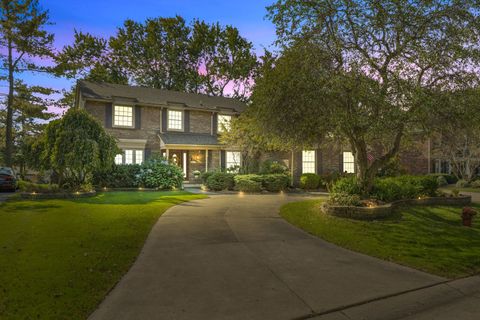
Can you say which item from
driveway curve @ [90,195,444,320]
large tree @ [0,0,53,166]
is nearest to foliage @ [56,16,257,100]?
large tree @ [0,0,53,166]

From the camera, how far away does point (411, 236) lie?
8359mm

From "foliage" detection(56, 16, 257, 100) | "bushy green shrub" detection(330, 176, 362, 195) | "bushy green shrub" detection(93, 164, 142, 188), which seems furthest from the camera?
"foliage" detection(56, 16, 257, 100)

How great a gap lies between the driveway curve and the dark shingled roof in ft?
46.6

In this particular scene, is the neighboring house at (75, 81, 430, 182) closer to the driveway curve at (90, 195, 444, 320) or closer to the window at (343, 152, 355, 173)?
the window at (343, 152, 355, 173)

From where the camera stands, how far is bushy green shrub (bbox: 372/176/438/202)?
12.5m

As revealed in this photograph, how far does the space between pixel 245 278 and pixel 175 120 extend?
19.9 meters

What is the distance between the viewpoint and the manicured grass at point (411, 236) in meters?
6.18

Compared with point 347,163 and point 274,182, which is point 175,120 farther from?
point 347,163

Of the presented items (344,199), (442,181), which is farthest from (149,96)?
(442,181)

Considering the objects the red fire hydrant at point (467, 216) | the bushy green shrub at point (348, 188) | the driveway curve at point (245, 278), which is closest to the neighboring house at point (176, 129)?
the bushy green shrub at point (348, 188)

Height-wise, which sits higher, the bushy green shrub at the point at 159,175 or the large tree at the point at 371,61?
the large tree at the point at 371,61

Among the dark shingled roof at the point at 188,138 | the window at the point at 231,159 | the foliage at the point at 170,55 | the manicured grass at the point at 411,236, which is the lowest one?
the manicured grass at the point at 411,236

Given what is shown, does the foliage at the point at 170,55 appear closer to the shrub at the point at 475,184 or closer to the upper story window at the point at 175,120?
the upper story window at the point at 175,120

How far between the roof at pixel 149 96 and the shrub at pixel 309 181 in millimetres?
7997
